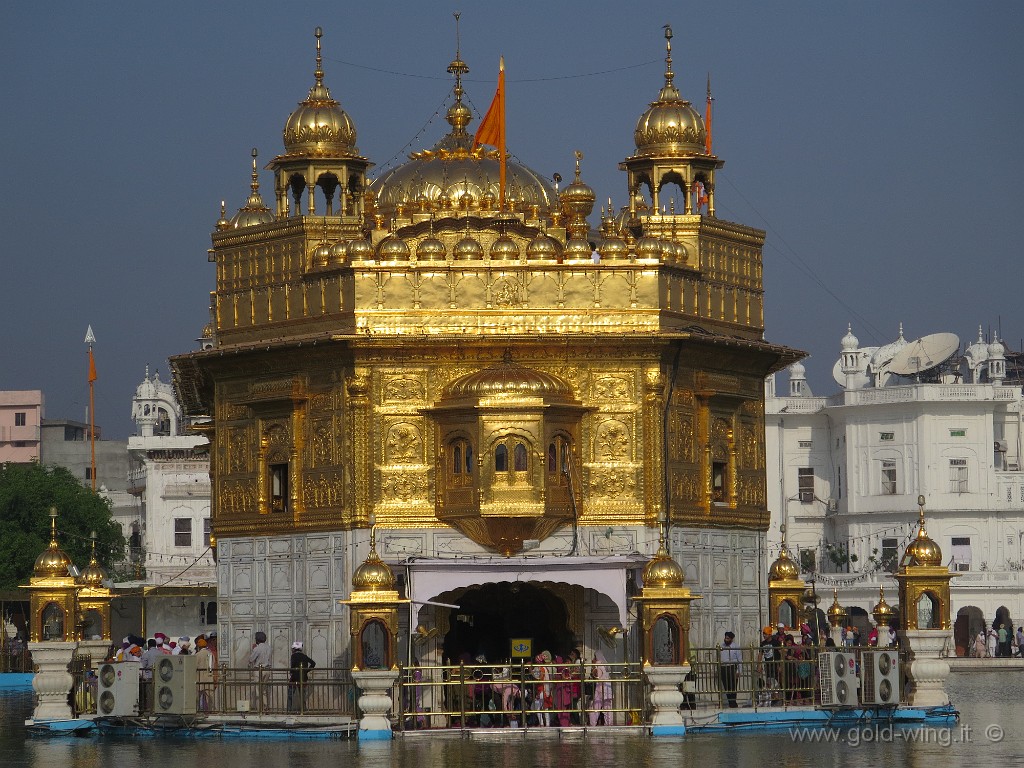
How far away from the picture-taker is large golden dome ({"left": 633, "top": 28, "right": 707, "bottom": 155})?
40.1m

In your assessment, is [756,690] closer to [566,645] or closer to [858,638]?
[566,645]

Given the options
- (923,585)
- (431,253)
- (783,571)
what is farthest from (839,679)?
(783,571)

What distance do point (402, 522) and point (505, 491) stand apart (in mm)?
1886

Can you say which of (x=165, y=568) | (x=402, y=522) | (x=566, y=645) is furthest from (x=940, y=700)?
(x=165, y=568)

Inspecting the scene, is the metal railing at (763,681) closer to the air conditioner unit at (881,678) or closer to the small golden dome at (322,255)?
the air conditioner unit at (881,678)

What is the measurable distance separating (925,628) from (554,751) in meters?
10.1

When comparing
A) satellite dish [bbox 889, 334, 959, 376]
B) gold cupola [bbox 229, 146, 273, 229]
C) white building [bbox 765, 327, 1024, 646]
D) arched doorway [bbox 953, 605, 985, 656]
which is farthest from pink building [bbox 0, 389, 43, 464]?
gold cupola [bbox 229, 146, 273, 229]

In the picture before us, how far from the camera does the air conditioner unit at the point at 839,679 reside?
33844mm

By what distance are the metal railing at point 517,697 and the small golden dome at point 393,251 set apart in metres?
7.07

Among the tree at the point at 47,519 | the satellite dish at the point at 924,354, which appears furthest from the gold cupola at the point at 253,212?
the satellite dish at the point at 924,354

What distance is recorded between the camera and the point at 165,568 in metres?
92.8

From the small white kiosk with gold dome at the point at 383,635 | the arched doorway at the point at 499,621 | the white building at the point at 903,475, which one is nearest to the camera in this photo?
the small white kiosk with gold dome at the point at 383,635

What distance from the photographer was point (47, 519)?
84.2m

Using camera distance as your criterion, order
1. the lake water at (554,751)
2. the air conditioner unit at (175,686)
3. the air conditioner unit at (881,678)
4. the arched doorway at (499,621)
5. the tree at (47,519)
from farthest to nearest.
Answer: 1. the tree at (47,519)
2. the arched doorway at (499,621)
3. the air conditioner unit at (175,686)
4. the air conditioner unit at (881,678)
5. the lake water at (554,751)
